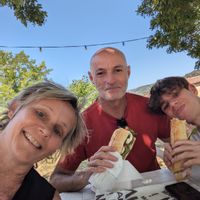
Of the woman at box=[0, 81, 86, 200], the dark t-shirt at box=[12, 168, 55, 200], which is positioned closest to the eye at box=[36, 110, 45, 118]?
the woman at box=[0, 81, 86, 200]

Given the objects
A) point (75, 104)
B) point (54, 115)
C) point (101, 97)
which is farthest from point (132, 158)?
point (54, 115)

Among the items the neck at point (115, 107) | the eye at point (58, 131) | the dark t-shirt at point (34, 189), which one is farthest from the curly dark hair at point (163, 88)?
the dark t-shirt at point (34, 189)

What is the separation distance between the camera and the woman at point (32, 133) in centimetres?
161

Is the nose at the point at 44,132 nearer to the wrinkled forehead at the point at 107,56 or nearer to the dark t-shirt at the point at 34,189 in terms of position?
the dark t-shirt at the point at 34,189

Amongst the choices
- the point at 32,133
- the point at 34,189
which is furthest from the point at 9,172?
the point at 32,133

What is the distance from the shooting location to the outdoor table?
1.81m

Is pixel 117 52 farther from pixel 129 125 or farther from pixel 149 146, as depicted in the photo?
pixel 149 146

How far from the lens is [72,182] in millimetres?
2113

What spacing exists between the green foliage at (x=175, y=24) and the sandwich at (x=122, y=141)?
2.61 m

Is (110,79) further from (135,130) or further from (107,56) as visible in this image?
(135,130)

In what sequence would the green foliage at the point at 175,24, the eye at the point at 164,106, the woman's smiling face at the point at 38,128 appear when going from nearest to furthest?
the woman's smiling face at the point at 38,128 → the eye at the point at 164,106 → the green foliage at the point at 175,24

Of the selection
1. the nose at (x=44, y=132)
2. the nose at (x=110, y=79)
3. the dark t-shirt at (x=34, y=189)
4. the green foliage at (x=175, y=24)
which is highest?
the green foliage at (x=175, y=24)

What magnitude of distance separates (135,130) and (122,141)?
0.51m

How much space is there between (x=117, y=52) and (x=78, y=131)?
3.23 feet
